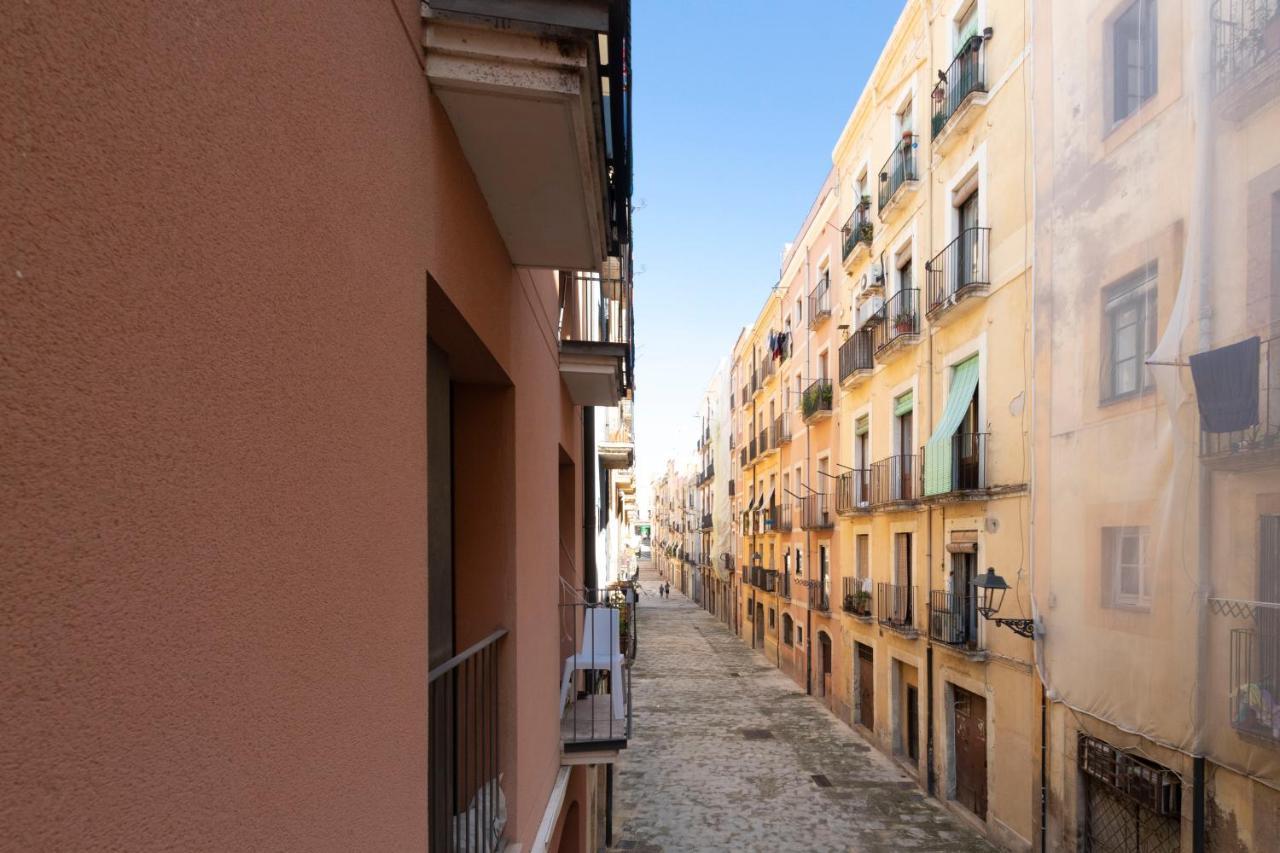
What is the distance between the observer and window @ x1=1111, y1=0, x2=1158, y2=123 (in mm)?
8070

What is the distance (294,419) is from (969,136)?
14233 mm

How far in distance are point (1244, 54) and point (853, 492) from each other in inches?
503

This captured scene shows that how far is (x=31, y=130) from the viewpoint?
2.83ft

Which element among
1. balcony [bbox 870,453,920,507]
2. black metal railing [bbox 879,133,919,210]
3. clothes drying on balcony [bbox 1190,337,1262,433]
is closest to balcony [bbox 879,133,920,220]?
black metal railing [bbox 879,133,919,210]

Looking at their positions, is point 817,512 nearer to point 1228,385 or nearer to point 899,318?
point 899,318

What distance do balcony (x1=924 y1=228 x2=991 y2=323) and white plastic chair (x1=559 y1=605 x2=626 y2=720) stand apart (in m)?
8.61

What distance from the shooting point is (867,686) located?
17969mm

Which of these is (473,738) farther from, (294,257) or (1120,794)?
(1120,794)

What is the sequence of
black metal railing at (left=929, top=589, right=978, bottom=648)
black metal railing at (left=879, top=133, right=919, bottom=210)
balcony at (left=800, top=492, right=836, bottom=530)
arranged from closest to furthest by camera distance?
black metal railing at (left=929, top=589, right=978, bottom=648), black metal railing at (left=879, top=133, right=919, bottom=210), balcony at (left=800, top=492, right=836, bottom=530)

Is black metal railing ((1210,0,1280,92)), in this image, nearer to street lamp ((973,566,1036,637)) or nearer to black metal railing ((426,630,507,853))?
street lamp ((973,566,1036,637))

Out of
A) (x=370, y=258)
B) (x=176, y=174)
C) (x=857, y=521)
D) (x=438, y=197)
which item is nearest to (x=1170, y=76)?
(x=438, y=197)

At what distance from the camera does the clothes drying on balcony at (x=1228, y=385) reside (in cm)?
640

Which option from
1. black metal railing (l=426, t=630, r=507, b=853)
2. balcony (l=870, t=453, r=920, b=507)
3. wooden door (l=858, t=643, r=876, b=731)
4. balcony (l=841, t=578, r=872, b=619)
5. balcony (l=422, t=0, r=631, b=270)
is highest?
balcony (l=422, t=0, r=631, b=270)

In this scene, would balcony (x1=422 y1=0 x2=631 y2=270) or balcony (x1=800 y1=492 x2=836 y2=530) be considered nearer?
balcony (x1=422 y1=0 x2=631 y2=270)
